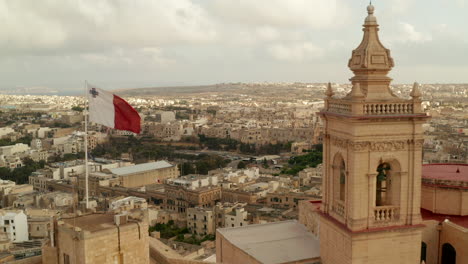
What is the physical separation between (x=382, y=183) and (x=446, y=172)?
3838 mm

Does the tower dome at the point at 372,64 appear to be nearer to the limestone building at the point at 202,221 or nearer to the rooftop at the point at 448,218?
A: the rooftop at the point at 448,218

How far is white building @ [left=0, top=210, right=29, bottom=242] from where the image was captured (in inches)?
1254

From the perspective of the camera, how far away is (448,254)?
12.7 meters

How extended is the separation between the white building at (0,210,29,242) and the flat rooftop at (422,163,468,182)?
26.2m

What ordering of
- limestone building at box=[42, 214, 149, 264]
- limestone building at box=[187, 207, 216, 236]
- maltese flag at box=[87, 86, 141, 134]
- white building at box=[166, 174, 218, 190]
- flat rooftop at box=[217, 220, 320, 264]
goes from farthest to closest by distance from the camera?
1. white building at box=[166, 174, 218, 190]
2. limestone building at box=[187, 207, 216, 236]
3. flat rooftop at box=[217, 220, 320, 264]
4. maltese flag at box=[87, 86, 141, 134]
5. limestone building at box=[42, 214, 149, 264]

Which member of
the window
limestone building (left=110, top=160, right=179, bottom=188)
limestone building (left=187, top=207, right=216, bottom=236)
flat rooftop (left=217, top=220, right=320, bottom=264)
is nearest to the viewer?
the window

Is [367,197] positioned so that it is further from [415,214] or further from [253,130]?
[253,130]

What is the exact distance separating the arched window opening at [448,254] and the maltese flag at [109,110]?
8.34 m

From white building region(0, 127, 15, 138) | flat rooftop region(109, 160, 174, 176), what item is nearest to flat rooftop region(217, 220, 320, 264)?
flat rooftop region(109, 160, 174, 176)

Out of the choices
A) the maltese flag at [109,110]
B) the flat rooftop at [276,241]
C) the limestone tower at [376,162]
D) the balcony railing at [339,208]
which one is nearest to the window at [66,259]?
the maltese flag at [109,110]

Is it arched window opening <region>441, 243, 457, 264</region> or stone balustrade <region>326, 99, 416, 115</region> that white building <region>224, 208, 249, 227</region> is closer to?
arched window opening <region>441, 243, 457, 264</region>

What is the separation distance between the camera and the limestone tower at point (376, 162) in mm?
11086

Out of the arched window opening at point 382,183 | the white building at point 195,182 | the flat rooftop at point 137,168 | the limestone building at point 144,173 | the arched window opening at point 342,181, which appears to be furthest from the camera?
the flat rooftop at point 137,168

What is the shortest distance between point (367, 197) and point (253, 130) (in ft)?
270
